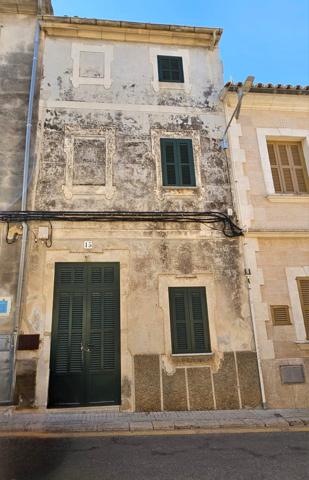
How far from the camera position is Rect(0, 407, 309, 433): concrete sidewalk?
241 inches

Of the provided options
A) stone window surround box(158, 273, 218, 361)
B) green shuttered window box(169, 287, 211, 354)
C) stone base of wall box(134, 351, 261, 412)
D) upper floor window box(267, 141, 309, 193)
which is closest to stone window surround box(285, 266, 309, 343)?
stone base of wall box(134, 351, 261, 412)

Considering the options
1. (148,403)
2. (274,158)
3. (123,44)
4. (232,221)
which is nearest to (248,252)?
(232,221)

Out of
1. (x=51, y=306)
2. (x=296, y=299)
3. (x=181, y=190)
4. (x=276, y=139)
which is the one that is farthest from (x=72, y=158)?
(x=296, y=299)

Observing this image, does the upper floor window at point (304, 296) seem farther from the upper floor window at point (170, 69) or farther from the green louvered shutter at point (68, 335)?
the upper floor window at point (170, 69)

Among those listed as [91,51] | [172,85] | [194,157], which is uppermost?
[91,51]

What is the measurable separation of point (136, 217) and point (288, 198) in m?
4.07

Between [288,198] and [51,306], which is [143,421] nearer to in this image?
[51,306]

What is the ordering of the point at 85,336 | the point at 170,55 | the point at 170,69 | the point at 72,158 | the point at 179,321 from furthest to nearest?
the point at 170,55 → the point at 170,69 → the point at 72,158 → the point at 179,321 → the point at 85,336

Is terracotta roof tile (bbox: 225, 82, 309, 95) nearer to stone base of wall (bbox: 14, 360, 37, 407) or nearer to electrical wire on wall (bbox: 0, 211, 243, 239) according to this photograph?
electrical wire on wall (bbox: 0, 211, 243, 239)

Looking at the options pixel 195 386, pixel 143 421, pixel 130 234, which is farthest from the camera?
pixel 130 234

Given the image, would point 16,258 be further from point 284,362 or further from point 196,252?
point 284,362

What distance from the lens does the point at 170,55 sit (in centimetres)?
1036

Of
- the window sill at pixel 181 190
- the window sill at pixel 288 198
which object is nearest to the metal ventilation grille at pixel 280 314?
the window sill at pixel 288 198

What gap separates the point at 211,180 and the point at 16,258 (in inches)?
207
